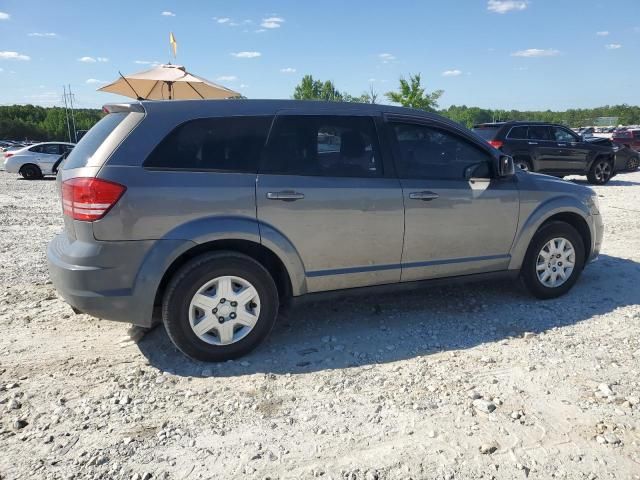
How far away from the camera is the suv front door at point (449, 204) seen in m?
3.96

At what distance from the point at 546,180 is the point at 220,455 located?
3.75 metres

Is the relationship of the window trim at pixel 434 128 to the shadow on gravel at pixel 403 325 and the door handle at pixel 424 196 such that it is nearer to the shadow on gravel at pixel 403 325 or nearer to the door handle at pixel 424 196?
the door handle at pixel 424 196

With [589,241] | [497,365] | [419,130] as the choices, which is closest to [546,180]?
[589,241]

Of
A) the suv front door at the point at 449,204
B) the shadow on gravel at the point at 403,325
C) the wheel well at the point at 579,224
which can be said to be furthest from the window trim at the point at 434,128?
the shadow on gravel at the point at 403,325

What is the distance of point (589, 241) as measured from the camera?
15.8 feet

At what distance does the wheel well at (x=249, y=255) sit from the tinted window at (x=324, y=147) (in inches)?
22.6

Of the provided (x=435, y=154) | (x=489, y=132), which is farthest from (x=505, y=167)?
(x=489, y=132)

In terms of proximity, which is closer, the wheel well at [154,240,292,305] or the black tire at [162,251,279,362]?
the black tire at [162,251,279,362]

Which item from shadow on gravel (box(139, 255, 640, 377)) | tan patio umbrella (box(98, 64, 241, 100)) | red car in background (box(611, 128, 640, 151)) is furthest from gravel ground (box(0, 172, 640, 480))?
red car in background (box(611, 128, 640, 151))

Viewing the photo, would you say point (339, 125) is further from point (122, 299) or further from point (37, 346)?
point (37, 346)

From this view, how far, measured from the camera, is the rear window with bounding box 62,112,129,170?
3.28 meters

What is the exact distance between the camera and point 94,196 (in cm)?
307

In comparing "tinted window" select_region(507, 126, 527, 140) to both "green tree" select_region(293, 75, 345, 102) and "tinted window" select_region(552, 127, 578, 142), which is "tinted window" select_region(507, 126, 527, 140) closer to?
"tinted window" select_region(552, 127, 578, 142)

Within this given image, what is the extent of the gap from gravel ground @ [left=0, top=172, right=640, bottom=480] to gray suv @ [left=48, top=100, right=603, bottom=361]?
1.34 feet
